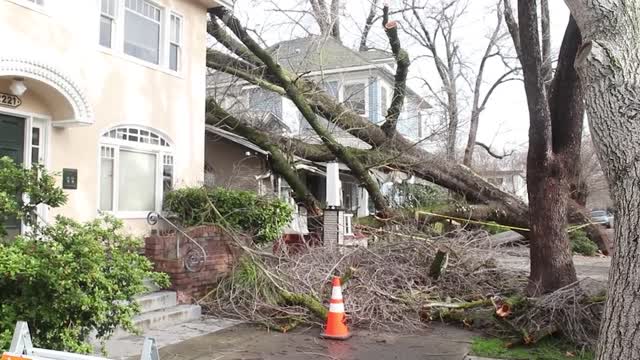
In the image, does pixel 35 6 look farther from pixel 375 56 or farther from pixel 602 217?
pixel 602 217

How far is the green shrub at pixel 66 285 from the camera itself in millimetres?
4781

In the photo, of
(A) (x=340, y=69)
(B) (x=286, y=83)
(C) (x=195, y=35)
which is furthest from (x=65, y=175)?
(A) (x=340, y=69)

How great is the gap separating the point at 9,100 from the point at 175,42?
4.01 meters

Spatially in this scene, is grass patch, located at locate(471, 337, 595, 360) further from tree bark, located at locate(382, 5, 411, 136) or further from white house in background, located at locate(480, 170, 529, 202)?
white house in background, located at locate(480, 170, 529, 202)

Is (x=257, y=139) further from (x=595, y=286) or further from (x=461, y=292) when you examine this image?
(x=595, y=286)

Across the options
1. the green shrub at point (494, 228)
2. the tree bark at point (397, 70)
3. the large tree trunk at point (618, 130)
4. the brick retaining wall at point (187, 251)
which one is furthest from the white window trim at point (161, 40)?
the green shrub at point (494, 228)

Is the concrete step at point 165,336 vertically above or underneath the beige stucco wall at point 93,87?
underneath

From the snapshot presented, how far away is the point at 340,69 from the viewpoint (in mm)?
22516

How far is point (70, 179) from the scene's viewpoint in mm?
9016

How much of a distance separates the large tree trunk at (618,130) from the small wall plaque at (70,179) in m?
7.72

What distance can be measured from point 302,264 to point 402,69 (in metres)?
6.87

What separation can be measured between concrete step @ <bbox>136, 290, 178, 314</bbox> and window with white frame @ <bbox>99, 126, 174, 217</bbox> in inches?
82.7

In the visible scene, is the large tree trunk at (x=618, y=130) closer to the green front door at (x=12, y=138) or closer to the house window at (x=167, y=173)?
the green front door at (x=12, y=138)

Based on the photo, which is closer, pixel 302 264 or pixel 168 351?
pixel 168 351
